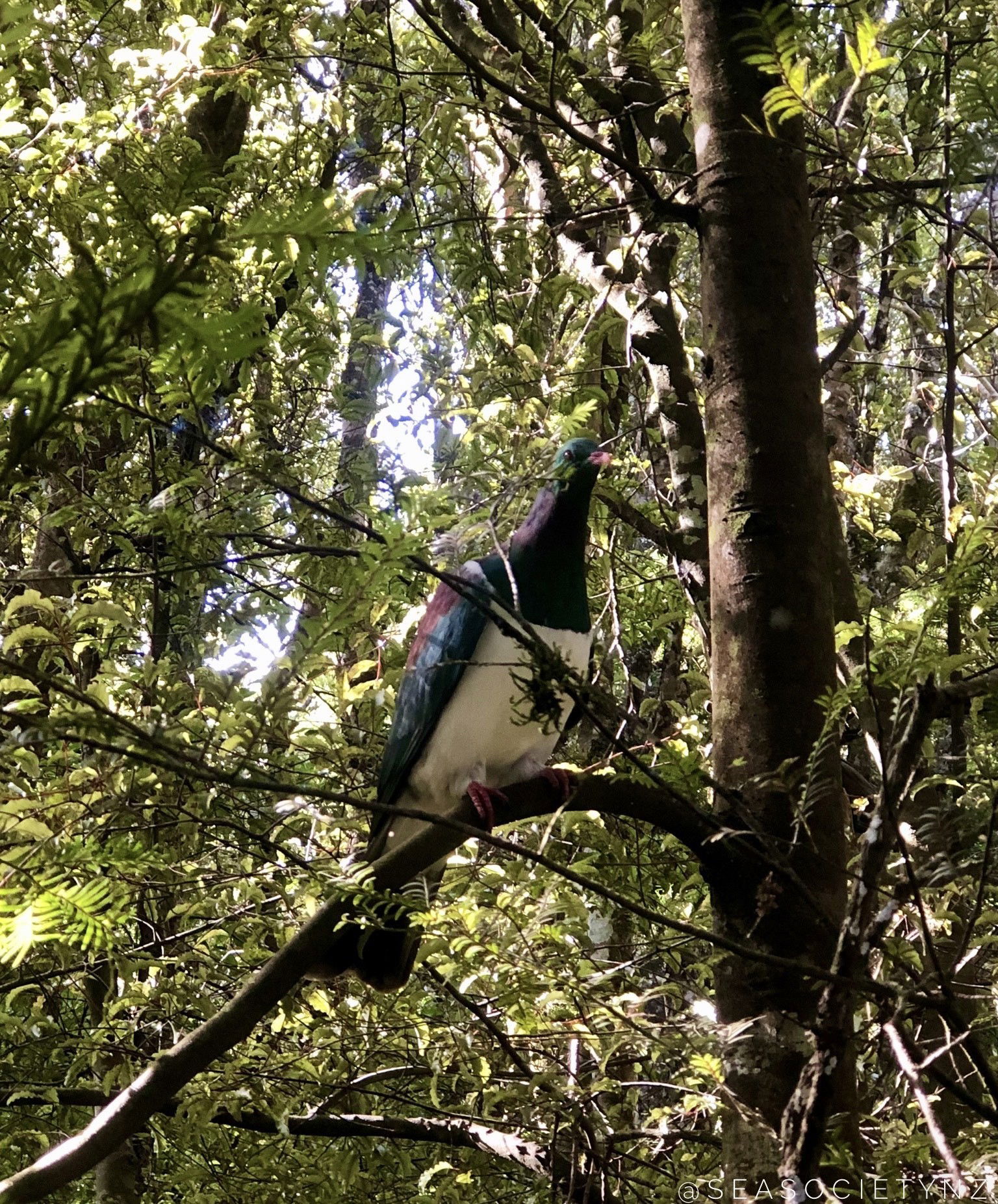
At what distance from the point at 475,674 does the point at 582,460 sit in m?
0.56

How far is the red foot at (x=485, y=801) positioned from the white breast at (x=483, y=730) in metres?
0.17

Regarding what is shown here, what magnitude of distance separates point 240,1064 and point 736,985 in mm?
1119

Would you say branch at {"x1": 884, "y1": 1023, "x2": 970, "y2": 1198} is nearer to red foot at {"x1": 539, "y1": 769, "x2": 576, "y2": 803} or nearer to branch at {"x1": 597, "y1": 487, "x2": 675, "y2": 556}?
red foot at {"x1": 539, "y1": 769, "x2": 576, "y2": 803}

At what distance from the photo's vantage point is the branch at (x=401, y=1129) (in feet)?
6.79

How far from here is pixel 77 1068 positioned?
6.83ft

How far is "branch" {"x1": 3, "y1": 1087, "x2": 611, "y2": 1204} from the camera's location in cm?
207

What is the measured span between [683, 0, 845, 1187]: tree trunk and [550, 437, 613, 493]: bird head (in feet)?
1.18

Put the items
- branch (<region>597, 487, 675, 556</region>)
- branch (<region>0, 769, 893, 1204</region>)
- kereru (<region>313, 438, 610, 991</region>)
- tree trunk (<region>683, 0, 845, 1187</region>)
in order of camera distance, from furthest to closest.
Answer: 1. branch (<region>597, 487, 675, 556</region>)
2. kereru (<region>313, 438, 610, 991</region>)
3. tree trunk (<region>683, 0, 845, 1187</region>)
4. branch (<region>0, 769, 893, 1204</region>)

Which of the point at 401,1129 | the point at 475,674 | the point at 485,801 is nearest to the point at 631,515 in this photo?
the point at 475,674

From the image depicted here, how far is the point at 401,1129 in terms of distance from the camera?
226 cm

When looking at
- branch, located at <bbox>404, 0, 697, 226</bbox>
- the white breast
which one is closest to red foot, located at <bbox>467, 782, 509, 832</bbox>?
the white breast

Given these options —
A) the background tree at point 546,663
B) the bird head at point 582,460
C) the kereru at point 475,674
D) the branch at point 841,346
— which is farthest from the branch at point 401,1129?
the branch at point 841,346

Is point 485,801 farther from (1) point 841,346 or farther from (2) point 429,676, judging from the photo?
(1) point 841,346

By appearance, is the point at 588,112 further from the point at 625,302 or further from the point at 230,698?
the point at 230,698
